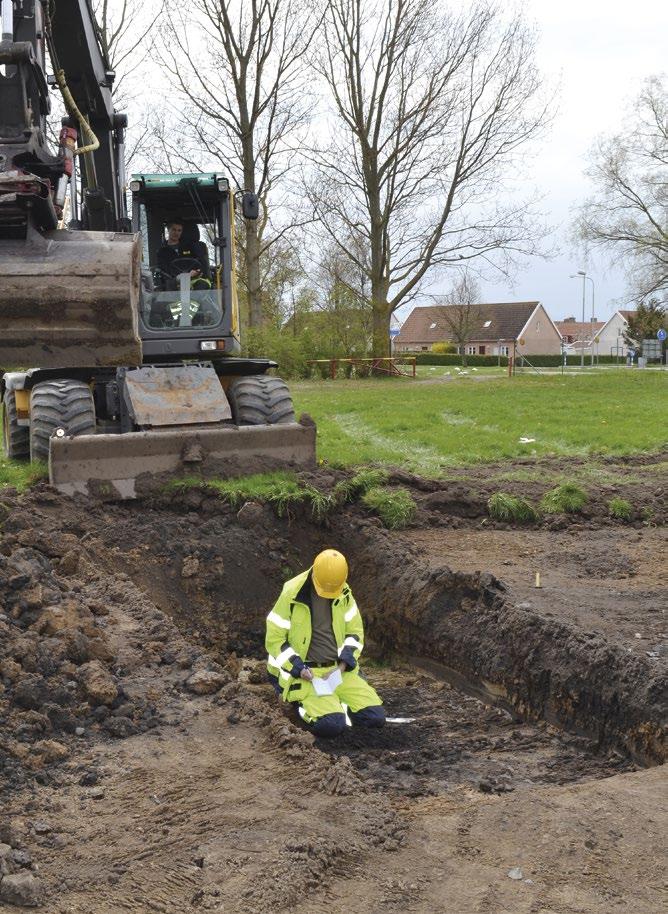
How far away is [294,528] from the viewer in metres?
9.96

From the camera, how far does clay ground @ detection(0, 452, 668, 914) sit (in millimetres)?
3811

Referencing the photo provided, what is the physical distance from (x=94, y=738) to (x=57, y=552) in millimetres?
3414

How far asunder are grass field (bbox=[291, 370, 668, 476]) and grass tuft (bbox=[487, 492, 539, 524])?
1.62 metres

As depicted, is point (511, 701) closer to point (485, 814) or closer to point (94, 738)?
point (485, 814)

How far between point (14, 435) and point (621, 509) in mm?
7194

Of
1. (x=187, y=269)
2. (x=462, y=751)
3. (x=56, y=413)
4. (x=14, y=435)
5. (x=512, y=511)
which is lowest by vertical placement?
(x=462, y=751)

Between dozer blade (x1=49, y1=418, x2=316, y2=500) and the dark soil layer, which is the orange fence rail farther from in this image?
the dark soil layer

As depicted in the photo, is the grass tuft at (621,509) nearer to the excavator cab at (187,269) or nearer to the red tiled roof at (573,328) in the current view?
the excavator cab at (187,269)

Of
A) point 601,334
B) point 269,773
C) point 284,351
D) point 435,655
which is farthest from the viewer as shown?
point 601,334

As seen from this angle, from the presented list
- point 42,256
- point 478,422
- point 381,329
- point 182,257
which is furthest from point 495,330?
point 42,256

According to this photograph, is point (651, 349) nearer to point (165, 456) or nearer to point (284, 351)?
point (284, 351)

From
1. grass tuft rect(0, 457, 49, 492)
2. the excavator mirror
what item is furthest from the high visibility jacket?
the excavator mirror

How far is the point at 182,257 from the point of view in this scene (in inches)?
443

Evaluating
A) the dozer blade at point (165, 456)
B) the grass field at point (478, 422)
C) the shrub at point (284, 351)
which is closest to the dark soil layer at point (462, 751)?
the dozer blade at point (165, 456)
